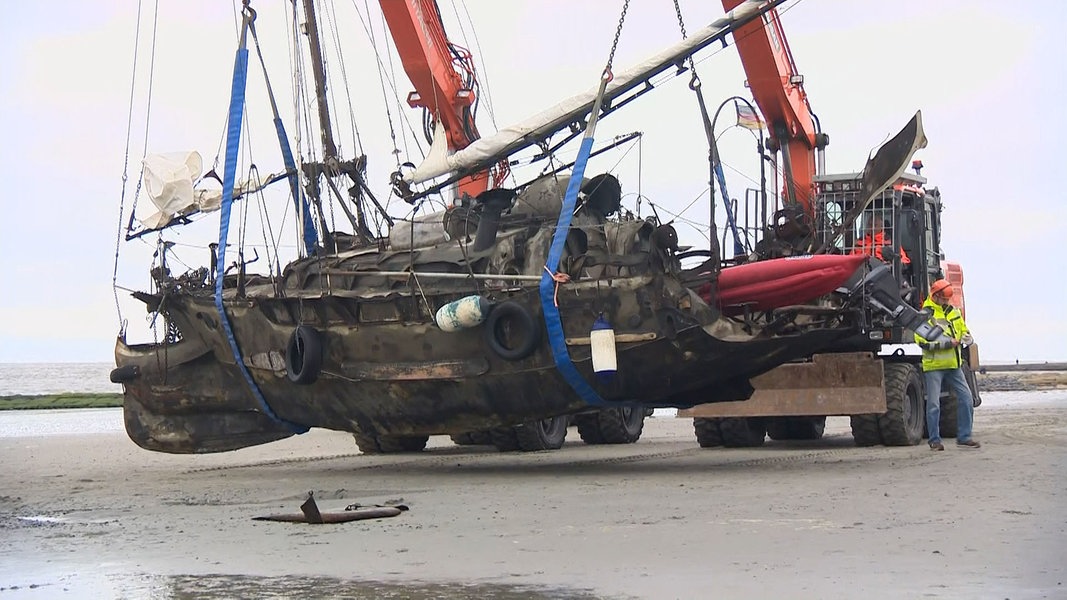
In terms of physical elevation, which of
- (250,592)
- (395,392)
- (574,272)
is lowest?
(250,592)

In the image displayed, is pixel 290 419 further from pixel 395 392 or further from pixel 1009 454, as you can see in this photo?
pixel 1009 454

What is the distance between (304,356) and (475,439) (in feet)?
17.7

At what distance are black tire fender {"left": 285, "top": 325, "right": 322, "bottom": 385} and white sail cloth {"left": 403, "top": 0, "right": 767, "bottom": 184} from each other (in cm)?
315

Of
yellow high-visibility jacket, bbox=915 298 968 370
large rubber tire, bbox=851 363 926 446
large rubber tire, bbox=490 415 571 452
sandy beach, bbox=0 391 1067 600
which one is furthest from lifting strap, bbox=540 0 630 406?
large rubber tire, bbox=490 415 571 452

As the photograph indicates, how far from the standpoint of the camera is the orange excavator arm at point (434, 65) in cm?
2389

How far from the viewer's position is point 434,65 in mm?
24094

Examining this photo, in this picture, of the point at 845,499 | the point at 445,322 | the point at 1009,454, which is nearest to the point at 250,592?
the point at 845,499

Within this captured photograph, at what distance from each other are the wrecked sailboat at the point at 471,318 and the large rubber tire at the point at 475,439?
133 inches

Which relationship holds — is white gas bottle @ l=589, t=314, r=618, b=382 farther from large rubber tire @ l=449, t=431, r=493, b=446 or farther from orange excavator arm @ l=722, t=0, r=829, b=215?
orange excavator arm @ l=722, t=0, r=829, b=215

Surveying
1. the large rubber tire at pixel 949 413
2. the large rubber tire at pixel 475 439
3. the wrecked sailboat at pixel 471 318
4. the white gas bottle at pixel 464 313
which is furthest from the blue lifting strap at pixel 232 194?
the large rubber tire at pixel 949 413

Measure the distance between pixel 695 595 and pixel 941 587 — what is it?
1.14m

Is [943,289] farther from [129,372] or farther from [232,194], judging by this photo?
[129,372]

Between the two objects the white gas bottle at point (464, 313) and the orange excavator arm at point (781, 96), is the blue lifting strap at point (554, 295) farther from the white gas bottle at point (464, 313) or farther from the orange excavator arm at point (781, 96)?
the orange excavator arm at point (781, 96)

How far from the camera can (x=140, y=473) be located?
52.8 ft
